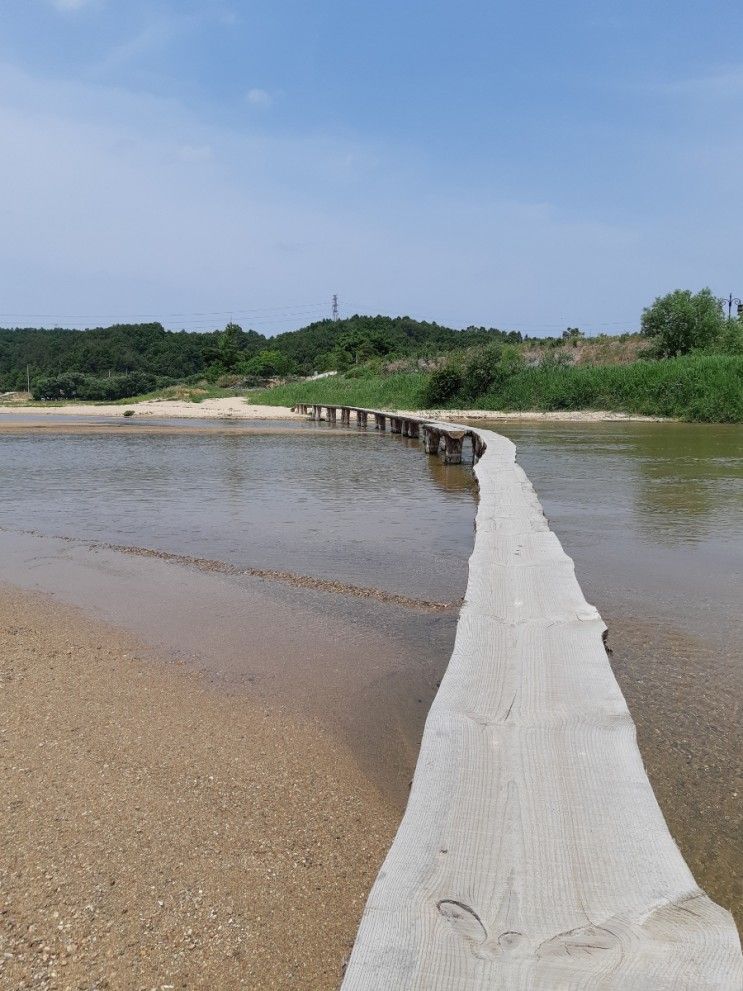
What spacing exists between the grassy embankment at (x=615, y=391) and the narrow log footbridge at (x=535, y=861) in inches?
1218

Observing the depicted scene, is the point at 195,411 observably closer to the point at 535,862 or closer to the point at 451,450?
the point at 451,450

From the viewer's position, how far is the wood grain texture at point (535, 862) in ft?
5.04

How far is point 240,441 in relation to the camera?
944 inches

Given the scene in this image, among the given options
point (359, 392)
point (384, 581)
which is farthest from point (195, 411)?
point (384, 581)

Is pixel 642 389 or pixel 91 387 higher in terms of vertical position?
pixel 91 387

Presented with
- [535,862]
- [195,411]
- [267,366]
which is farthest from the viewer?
[267,366]

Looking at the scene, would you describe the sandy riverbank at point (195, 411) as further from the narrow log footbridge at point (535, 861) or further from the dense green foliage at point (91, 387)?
the narrow log footbridge at point (535, 861)

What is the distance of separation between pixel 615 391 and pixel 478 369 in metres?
7.50

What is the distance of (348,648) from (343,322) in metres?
102

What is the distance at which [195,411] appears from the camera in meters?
45.4

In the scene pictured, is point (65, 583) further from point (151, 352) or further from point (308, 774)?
point (151, 352)

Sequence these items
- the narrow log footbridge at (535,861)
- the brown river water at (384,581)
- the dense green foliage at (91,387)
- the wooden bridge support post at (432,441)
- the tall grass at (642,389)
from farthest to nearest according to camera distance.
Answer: the dense green foliage at (91,387)
the tall grass at (642,389)
the wooden bridge support post at (432,441)
the brown river water at (384,581)
the narrow log footbridge at (535,861)

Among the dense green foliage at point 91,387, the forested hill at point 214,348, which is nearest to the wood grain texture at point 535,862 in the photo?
the forested hill at point 214,348

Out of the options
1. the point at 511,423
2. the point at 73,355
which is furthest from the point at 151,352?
the point at 511,423
